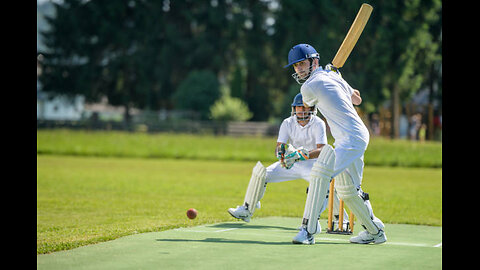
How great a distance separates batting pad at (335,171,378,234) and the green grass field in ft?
7.40

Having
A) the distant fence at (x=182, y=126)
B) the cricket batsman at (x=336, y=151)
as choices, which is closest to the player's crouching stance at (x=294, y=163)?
the cricket batsman at (x=336, y=151)

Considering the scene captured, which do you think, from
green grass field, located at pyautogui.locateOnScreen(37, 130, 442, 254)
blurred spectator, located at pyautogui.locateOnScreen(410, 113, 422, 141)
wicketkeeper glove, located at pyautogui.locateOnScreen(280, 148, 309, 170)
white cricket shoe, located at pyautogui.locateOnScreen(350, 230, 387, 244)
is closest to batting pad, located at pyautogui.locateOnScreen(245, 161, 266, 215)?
green grass field, located at pyautogui.locateOnScreen(37, 130, 442, 254)

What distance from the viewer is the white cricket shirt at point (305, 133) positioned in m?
8.07

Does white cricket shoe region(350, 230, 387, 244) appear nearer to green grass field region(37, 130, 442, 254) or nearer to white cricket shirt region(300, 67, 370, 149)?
white cricket shirt region(300, 67, 370, 149)

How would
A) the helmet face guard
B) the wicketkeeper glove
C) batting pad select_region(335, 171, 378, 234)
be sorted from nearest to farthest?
batting pad select_region(335, 171, 378, 234), the wicketkeeper glove, the helmet face guard

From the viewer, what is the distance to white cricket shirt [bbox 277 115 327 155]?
8.07 m

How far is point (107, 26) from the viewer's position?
51406mm

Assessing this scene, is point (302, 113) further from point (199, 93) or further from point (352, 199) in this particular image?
point (199, 93)

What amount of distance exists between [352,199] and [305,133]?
1.85 metres

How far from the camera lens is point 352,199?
6453 mm

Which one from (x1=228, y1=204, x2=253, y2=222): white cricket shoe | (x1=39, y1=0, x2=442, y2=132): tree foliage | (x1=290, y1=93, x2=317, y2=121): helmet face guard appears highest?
(x1=39, y1=0, x2=442, y2=132): tree foliage

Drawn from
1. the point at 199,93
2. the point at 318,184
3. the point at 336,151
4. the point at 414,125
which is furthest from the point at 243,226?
the point at 199,93

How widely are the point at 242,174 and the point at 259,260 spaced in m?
13.0

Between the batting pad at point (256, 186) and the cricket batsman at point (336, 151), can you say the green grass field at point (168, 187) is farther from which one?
the cricket batsman at point (336, 151)
